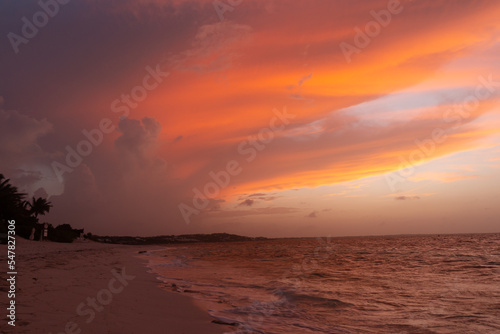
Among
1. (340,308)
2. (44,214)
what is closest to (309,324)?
(340,308)

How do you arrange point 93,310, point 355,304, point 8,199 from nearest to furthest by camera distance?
point 93,310 < point 355,304 < point 8,199

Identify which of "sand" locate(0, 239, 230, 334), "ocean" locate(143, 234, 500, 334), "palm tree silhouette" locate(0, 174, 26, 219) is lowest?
"ocean" locate(143, 234, 500, 334)

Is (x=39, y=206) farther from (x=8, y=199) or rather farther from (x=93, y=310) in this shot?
(x=93, y=310)

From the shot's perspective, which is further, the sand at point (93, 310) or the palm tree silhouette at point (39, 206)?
the palm tree silhouette at point (39, 206)

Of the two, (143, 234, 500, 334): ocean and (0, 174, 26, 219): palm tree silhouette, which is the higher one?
(0, 174, 26, 219): palm tree silhouette

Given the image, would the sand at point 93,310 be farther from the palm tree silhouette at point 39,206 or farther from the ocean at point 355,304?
the palm tree silhouette at point 39,206

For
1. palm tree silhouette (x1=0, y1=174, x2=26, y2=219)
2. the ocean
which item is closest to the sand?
the ocean

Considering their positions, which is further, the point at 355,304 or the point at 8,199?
the point at 8,199

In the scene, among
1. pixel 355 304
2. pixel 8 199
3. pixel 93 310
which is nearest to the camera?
pixel 93 310

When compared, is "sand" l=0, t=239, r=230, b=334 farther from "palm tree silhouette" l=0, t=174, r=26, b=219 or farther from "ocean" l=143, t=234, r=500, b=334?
"palm tree silhouette" l=0, t=174, r=26, b=219

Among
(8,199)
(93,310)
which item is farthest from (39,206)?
(93,310)

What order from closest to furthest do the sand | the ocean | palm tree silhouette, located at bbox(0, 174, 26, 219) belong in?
the sand
the ocean
palm tree silhouette, located at bbox(0, 174, 26, 219)

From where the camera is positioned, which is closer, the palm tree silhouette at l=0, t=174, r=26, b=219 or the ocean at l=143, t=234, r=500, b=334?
the ocean at l=143, t=234, r=500, b=334

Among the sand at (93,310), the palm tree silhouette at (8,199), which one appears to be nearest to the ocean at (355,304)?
the sand at (93,310)
